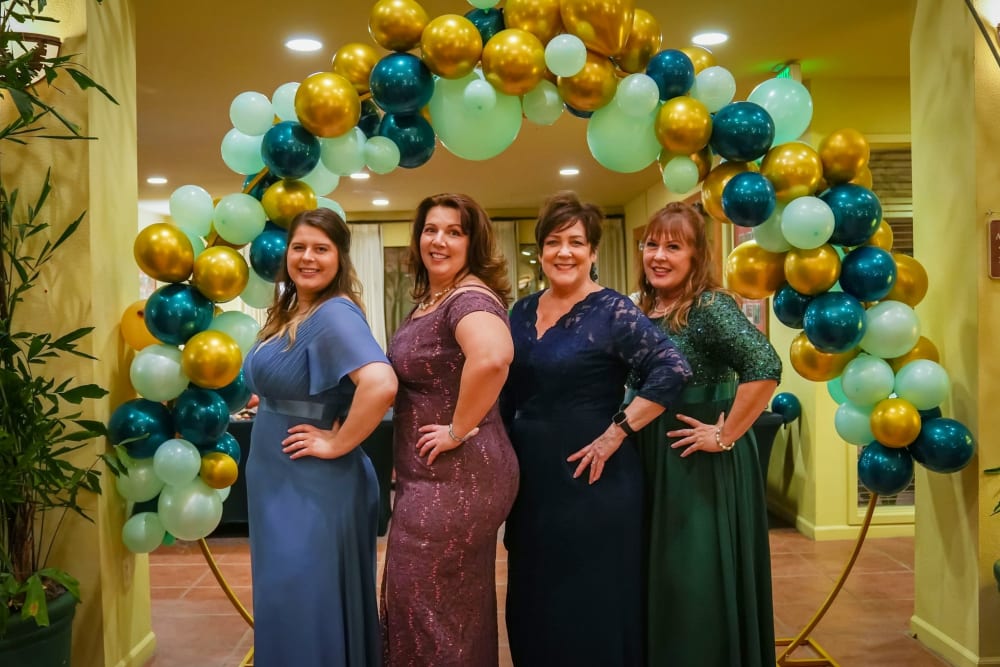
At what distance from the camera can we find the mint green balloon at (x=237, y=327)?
8.45 feet

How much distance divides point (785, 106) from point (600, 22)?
0.66 metres

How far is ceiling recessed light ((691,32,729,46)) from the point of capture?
395 cm

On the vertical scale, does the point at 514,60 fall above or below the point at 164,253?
above

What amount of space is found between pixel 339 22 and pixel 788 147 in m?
2.29

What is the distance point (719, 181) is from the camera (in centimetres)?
252

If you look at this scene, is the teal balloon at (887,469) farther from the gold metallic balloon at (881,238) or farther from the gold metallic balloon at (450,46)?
the gold metallic balloon at (450,46)

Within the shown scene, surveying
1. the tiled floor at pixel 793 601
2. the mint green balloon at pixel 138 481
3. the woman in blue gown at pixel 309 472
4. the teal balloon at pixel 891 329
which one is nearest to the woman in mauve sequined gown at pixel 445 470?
the woman in blue gown at pixel 309 472

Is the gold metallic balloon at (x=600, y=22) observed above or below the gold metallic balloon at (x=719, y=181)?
above

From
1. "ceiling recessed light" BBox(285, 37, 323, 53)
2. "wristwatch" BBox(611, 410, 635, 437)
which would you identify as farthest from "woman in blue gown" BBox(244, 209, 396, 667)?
"ceiling recessed light" BBox(285, 37, 323, 53)

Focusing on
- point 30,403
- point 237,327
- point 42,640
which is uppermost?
point 237,327

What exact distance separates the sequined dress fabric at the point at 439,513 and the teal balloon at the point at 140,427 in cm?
101

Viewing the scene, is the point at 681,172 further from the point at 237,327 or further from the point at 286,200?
the point at 237,327

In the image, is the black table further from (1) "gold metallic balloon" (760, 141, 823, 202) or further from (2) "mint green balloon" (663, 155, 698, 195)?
(1) "gold metallic balloon" (760, 141, 823, 202)

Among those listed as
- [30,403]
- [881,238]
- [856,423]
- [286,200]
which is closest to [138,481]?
[30,403]
